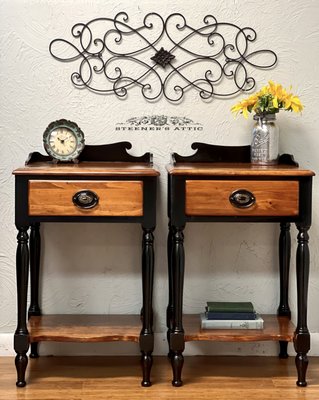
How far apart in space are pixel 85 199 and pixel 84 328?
515mm

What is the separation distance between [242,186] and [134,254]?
2.13 feet

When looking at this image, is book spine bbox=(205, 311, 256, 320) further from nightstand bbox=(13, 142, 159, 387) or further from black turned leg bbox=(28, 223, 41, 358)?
black turned leg bbox=(28, 223, 41, 358)

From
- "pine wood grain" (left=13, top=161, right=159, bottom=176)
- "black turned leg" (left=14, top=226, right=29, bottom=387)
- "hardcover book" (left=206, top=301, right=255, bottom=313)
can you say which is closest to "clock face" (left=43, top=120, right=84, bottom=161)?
"pine wood grain" (left=13, top=161, right=159, bottom=176)

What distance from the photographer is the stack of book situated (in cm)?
304

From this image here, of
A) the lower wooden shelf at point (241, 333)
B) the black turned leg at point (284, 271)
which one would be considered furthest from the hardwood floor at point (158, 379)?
the lower wooden shelf at point (241, 333)

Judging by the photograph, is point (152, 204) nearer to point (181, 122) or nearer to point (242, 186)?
point (242, 186)

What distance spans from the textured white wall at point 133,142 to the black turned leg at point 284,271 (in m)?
0.05

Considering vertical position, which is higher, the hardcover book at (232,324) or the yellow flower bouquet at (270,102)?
the yellow flower bouquet at (270,102)

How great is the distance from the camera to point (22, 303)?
289 centimetres

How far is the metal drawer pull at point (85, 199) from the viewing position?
2848 mm

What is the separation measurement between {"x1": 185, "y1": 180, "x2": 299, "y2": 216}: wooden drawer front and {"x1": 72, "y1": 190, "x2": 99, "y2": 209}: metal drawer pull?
1.09ft

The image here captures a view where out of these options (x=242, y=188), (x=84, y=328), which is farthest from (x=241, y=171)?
(x=84, y=328)

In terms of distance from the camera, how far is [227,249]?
331cm

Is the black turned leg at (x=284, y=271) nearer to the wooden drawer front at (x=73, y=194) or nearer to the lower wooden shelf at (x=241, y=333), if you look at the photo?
the lower wooden shelf at (x=241, y=333)
